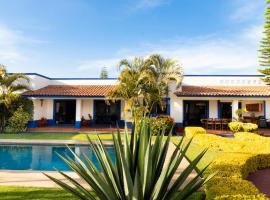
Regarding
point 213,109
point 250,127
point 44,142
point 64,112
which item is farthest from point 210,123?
point 64,112

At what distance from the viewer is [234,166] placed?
7.12 meters

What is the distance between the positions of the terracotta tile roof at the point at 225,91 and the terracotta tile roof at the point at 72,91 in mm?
7179

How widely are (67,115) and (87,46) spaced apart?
7.84m

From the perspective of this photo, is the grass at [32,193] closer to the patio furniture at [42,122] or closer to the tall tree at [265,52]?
the patio furniture at [42,122]

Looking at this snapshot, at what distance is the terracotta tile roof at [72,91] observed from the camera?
21656mm

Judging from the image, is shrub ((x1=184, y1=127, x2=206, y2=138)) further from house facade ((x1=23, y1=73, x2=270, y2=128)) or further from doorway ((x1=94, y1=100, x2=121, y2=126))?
doorway ((x1=94, y1=100, x2=121, y2=126))

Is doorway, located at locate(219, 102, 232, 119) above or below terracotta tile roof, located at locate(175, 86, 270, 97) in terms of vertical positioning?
below

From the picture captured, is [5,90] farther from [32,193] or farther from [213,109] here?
[213,109]

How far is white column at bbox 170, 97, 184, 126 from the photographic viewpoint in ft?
70.4

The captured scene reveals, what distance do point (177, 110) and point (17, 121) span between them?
1334 cm

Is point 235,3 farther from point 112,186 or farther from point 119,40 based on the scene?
point 112,186

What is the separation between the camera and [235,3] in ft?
54.5

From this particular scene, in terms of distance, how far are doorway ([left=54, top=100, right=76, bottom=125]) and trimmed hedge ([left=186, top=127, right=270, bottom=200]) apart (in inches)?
584

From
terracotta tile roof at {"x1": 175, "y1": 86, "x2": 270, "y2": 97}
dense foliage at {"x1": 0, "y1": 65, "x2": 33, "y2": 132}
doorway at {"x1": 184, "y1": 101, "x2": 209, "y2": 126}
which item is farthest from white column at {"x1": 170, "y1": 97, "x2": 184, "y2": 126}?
dense foliage at {"x1": 0, "y1": 65, "x2": 33, "y2": 132}
